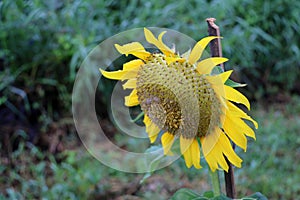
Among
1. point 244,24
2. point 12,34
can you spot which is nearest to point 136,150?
point 12,34

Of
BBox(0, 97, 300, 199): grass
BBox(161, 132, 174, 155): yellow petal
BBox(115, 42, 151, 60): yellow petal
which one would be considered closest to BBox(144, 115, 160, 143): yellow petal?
BBox(161, 132, 174, 155): yellow petal

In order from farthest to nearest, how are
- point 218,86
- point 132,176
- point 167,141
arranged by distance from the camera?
1. point 132,176
2. point 167,141
3. point 218,86

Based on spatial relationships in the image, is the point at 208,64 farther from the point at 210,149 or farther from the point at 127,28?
the point at 127,28

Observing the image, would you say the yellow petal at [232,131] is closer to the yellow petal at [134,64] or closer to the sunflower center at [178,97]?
the sunflower center at [178,97]

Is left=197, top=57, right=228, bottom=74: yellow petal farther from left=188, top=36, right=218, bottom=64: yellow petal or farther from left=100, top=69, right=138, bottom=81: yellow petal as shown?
left=100, top=69, right=138, bottom=81: yellow petal

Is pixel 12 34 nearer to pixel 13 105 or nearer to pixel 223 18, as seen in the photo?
pixel 13 105

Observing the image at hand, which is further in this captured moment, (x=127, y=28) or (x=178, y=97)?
(x=127, y=28)

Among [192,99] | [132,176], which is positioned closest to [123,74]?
[192,99]
